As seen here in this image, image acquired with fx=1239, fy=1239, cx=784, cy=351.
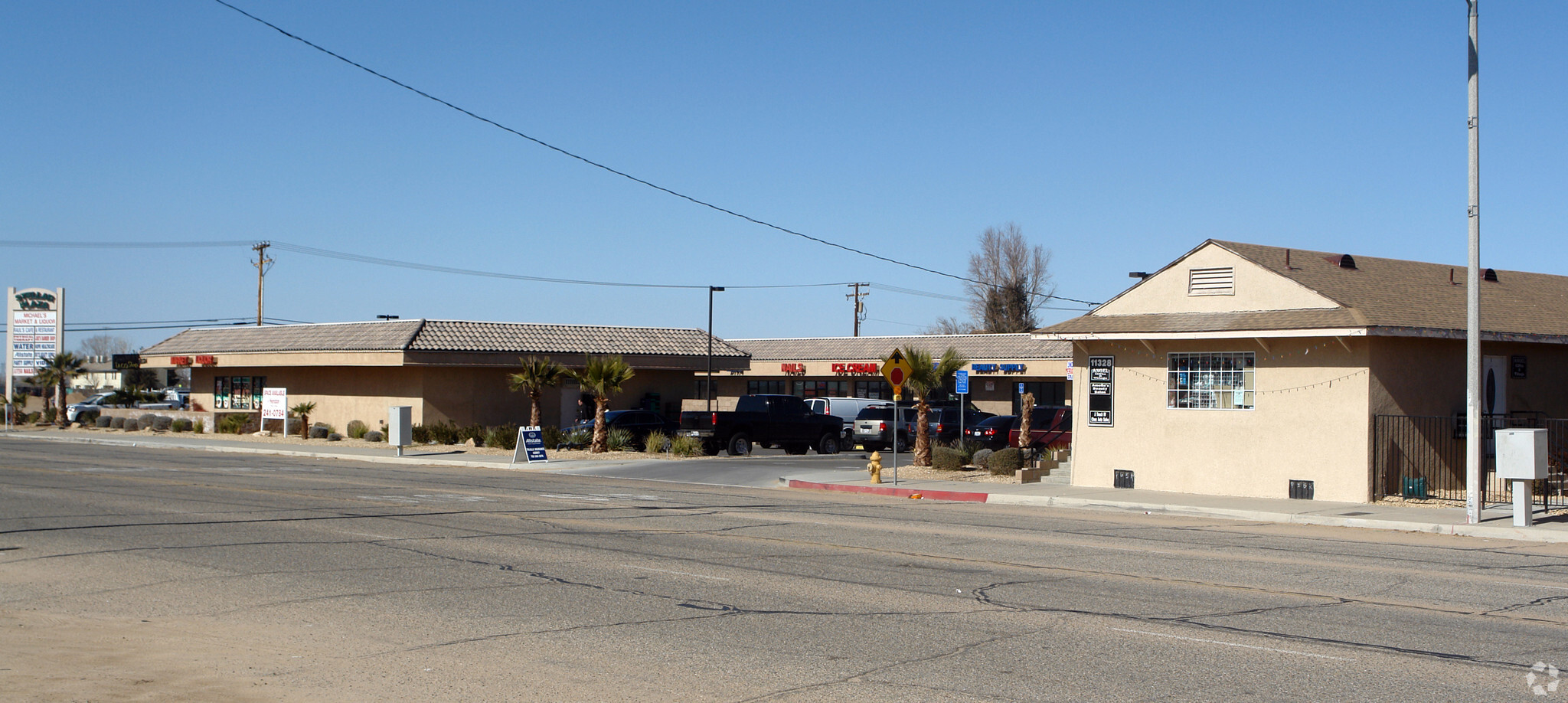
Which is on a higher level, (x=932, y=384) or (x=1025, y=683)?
(x=932, y=384)

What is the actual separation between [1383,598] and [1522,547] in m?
6.60

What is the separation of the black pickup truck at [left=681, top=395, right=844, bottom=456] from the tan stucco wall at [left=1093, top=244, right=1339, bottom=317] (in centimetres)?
1401

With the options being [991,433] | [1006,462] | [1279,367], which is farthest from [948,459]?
[1279,367]

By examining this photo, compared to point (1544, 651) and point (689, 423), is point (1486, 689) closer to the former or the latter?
point (1544, 651)

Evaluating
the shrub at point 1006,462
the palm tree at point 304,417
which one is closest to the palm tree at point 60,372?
the palm tree at point 304,417

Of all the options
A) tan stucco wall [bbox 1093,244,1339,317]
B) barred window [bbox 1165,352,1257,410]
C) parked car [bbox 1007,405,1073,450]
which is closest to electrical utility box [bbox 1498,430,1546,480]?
tan stucco wall [bbox 1093,244,1339,317]

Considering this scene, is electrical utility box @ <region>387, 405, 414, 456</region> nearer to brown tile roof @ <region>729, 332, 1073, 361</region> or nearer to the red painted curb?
the red painted curb

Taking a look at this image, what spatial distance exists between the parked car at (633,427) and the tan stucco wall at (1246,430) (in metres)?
16.0

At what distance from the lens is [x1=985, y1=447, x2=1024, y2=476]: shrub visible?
88.9ft

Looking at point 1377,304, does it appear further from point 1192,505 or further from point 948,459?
point 948,459

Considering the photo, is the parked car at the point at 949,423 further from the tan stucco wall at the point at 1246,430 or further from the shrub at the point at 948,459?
the tan stucco wall at the point at 1246,430

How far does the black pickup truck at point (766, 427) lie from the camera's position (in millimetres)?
36438

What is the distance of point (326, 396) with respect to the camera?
155ft

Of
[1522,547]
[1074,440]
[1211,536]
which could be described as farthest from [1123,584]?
[1074,440]
